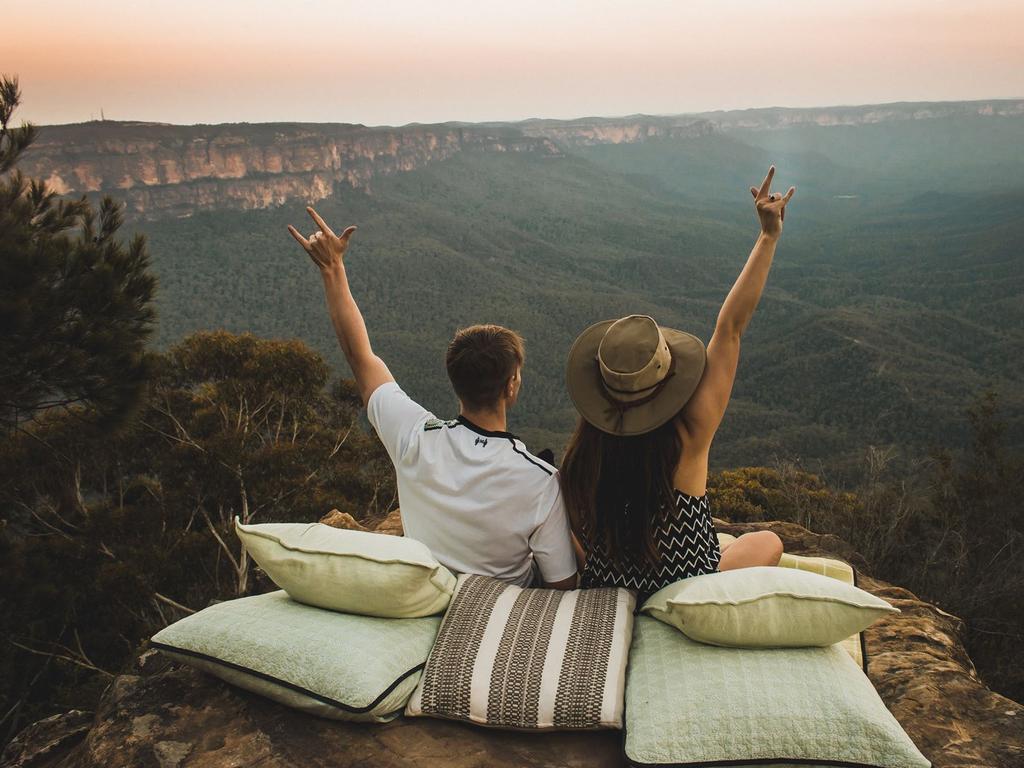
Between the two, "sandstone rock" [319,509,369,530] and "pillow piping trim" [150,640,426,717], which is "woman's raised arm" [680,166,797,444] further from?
"sandstone rock" [319,509,369,530]

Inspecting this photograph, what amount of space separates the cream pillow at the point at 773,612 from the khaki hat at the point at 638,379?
59 centimetres

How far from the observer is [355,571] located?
97.4 inches

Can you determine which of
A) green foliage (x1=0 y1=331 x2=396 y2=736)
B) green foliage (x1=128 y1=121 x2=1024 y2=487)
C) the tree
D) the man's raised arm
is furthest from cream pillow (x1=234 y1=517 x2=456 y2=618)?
green foliage (x1=128 y1=121 x2=1024 y2=487)

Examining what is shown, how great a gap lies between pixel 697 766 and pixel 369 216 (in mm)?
73511

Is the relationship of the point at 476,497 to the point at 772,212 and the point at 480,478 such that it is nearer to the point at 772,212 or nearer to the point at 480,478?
the point at 480,478

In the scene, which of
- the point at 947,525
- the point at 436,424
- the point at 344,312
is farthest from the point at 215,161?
the point at 436,424

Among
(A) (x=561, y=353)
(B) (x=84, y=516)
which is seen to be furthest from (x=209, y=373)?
(A) (x=561, y=353)

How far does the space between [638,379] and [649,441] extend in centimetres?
26

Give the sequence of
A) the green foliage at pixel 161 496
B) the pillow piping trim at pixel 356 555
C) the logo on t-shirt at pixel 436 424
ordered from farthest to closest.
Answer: the green foliage at pixel 161 496 → the logo on t-shirt at pixel 436 424 → the pillow piping trim at pixel 356 555

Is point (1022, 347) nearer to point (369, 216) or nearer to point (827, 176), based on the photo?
point (369, 216)

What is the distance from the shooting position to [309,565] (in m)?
2.53

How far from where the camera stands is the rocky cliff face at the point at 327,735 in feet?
7.22

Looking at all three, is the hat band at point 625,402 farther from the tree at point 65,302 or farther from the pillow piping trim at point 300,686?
the tree at point 65,302

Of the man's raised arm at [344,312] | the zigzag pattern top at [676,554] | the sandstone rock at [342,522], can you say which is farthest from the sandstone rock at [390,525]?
the zigzag pattern top at [676,554]
